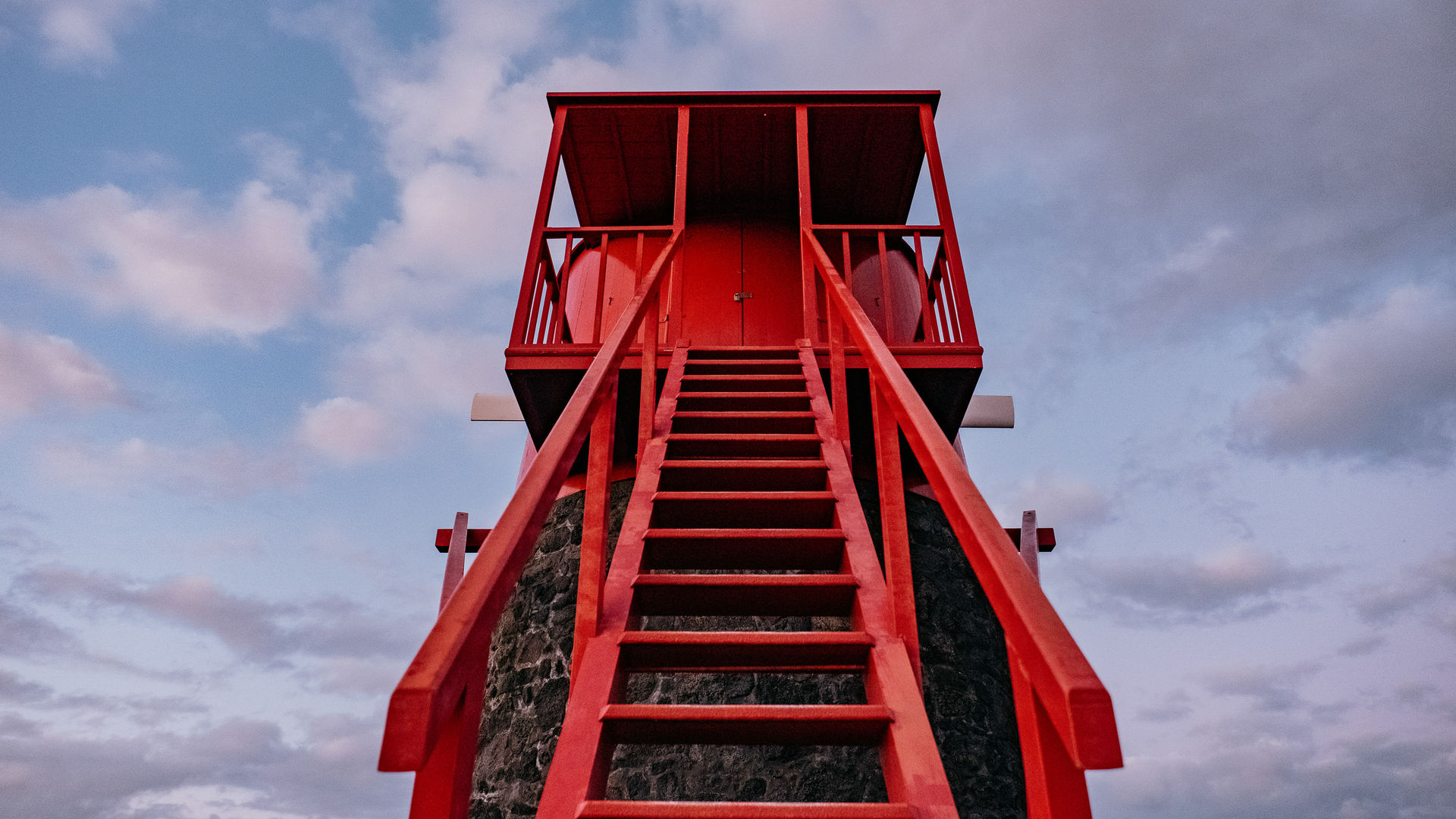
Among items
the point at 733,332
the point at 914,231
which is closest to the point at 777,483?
the point at 914,231

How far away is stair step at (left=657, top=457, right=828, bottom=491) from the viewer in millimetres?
3631

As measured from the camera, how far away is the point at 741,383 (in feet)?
16.5

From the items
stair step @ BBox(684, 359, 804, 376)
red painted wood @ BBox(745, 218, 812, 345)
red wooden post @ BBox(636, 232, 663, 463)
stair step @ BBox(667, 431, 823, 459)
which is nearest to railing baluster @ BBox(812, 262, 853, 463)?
stair step @ BBox(667, 431, 823, 459)

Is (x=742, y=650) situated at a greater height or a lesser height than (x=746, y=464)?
lesser

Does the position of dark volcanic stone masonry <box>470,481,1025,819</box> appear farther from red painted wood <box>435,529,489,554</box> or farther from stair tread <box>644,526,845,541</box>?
stair tread <box>644,526,845,541</box>

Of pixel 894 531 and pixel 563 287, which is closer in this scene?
pixel 894 531

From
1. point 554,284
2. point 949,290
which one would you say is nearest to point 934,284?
point 949,290

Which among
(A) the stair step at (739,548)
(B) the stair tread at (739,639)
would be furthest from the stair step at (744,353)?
(B) the stair tread at (739,639)

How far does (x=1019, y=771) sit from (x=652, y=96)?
17.9 feet

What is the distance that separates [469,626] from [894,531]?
174 centimetres

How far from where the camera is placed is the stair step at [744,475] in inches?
143

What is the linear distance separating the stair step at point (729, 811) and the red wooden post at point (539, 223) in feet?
12.6

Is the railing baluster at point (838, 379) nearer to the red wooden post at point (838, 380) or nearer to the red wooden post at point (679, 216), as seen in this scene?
the red wooden post at point (838, 380)

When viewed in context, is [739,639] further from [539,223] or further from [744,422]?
[539,223]
